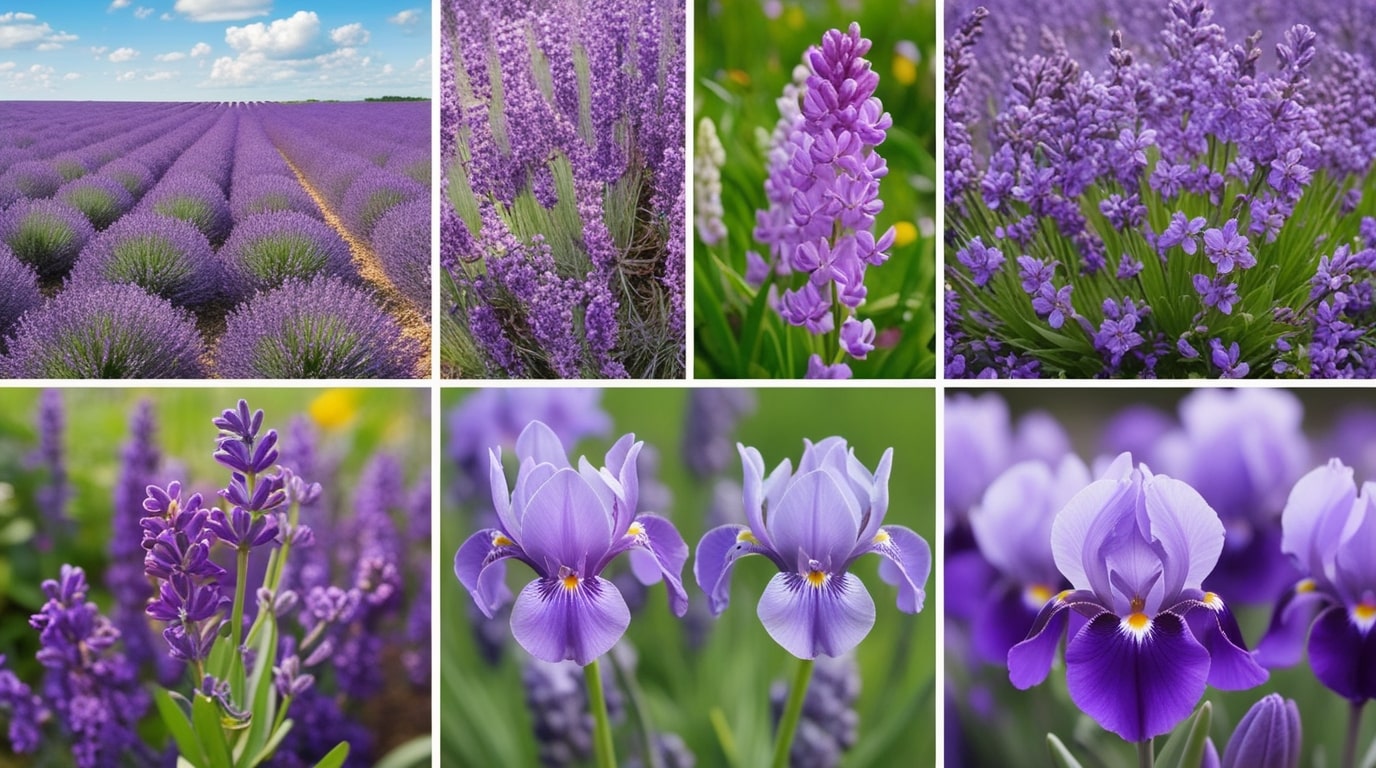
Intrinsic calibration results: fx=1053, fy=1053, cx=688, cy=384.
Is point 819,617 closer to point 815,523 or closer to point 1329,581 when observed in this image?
point 815,523

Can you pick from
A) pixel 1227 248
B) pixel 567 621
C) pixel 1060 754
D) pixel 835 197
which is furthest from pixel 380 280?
pixel 1227 248

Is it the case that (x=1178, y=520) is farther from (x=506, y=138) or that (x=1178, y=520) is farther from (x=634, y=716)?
(x=506, y=138)

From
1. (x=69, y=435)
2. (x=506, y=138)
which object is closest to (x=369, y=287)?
(x=506, y=138)

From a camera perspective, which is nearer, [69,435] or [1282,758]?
[1282,758]

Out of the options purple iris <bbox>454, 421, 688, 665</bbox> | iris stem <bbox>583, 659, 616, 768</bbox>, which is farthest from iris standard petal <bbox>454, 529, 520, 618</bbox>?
iris stem <bbox>583, 659, 616, 768</bbox>

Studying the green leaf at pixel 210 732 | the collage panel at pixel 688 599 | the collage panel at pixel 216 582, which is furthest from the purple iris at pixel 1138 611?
the green leaf at pixel 210 732

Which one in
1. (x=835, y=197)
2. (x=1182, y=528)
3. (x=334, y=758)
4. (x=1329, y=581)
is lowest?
(x=334, y=758)

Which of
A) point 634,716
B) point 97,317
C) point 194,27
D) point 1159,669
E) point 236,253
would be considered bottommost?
point 634,716

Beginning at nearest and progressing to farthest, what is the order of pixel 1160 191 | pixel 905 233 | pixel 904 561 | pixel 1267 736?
pixel 1267 736 → pixel 904 561 → pixel 1160 191 → pixel 905 233
